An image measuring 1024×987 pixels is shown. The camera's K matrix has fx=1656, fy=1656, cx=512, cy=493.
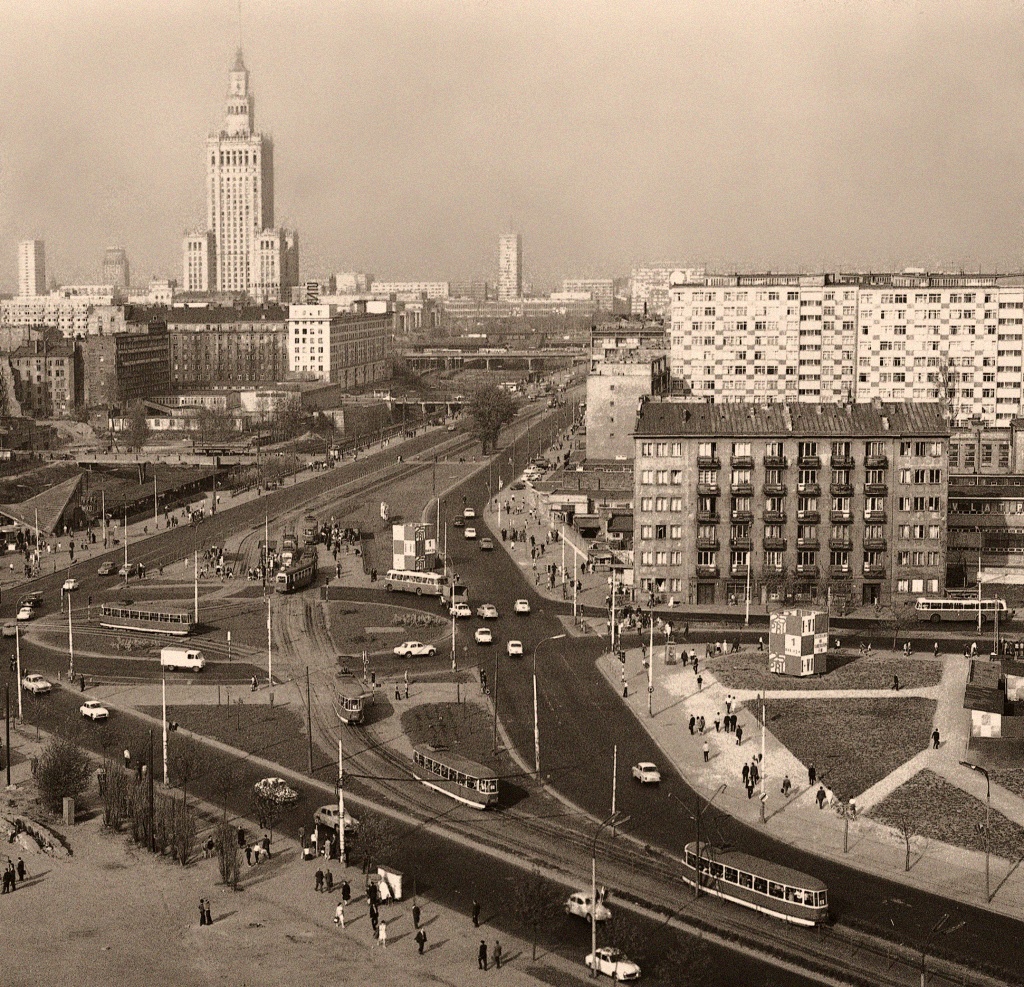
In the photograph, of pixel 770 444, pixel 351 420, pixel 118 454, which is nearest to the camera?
pixel 770 444

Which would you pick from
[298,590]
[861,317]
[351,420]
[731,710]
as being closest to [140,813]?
[731,710]

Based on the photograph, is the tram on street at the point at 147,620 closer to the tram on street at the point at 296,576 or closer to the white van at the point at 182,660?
the white van at the point at 182,660

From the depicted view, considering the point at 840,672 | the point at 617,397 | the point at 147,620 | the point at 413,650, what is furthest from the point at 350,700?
the point at 617,397

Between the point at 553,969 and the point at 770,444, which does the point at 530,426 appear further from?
the point at 553,969

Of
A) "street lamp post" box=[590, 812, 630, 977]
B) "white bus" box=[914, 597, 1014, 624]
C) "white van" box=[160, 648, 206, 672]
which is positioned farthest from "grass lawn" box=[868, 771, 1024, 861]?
"white van" box=[160, 648, 206, 672]

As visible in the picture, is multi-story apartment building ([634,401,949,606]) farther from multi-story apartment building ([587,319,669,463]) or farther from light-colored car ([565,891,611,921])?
multi-story apartment building ([587,319,669,463])

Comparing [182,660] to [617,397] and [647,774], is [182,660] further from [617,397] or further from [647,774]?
[617,397]
